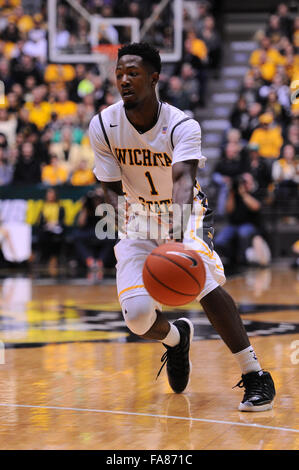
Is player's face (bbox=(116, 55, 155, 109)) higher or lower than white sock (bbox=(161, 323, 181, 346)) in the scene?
higher

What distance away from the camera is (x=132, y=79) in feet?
15.4

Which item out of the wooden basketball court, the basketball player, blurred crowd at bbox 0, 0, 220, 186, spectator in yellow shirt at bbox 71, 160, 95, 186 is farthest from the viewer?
blurred crowd at bbox 0, 0, 220, 186

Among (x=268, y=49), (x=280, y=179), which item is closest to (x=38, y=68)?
(x=268, y=49)

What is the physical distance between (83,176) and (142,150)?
1094 centimetres

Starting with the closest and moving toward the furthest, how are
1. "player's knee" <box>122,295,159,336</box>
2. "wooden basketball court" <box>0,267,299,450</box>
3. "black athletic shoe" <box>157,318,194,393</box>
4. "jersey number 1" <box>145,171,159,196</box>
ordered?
1. "wooden basketball court" <box>0,267,299,450</box>
2. "player's knee" <box>122,295,159,336</box>
3. "jersey number 1" <box>145,171,159,196</box>
4. "black athletic shoe" <box>157,318,194,393</box>

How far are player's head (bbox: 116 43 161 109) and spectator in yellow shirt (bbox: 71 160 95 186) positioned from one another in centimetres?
1099

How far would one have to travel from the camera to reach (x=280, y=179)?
50.4ft

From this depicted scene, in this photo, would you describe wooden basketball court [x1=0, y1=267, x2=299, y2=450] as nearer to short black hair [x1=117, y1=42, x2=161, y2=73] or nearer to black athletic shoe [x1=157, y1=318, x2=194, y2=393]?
black athletic shoe [x1=157, y1=318, x2=194, y2=393]

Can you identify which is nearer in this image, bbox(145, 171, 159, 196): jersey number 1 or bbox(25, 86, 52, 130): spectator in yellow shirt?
bbox(145, 171, 159, 196): jersey number 1

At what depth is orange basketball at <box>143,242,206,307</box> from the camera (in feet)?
13.8

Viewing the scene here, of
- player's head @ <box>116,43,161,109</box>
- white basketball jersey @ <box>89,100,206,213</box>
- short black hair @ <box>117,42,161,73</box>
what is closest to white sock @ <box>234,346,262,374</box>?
white basketball jersey @ <box>89,100,206,213</box>

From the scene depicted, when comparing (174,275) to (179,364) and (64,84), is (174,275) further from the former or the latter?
(64,84)
